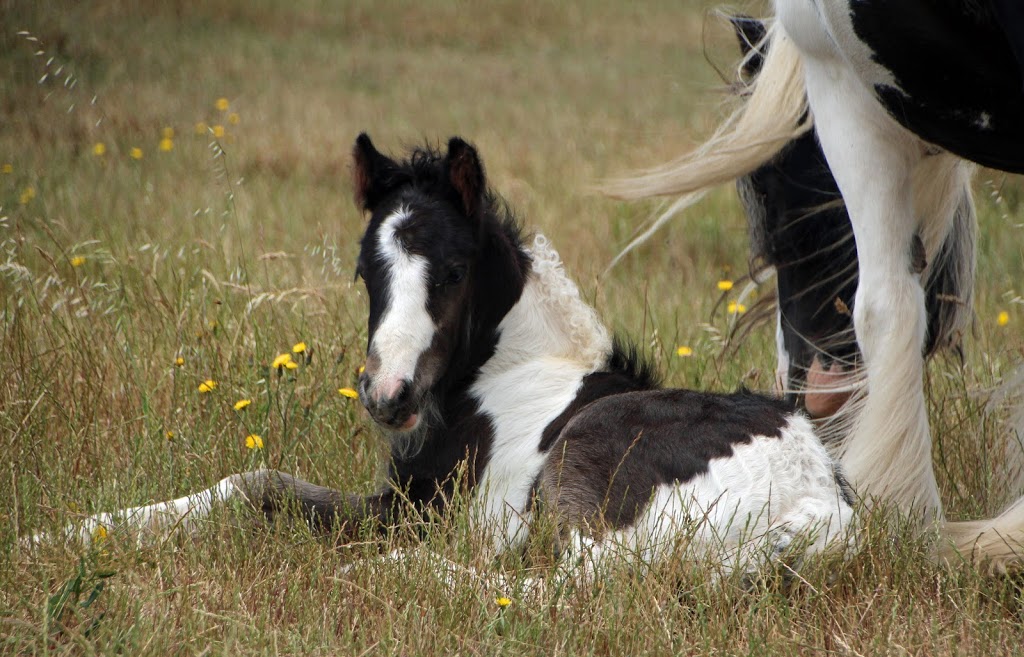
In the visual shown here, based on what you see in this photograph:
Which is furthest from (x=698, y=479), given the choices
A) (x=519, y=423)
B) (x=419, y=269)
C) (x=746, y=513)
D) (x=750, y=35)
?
(x=750, y=35)

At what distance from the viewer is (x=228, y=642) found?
2328mm

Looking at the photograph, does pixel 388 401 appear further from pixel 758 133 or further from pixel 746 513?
pixel 758 133

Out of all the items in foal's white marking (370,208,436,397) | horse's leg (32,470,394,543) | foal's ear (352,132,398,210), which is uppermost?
foal's ear (352,132,398,210)

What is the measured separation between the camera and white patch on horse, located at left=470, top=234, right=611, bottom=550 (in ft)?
10.4

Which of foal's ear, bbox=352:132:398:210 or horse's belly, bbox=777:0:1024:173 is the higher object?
horse's belly, bbox=777:0:1024:173

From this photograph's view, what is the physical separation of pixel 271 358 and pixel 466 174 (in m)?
1.39

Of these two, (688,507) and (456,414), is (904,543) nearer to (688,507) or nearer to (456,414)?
A: (688,507)

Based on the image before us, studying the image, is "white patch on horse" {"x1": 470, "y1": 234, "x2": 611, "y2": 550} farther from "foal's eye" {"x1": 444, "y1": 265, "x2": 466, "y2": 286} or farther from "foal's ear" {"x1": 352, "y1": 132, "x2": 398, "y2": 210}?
"foal's ear" {"x1": 352, "y1": 132, "x2": 398, "y2": 210}

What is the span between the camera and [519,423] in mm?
3250

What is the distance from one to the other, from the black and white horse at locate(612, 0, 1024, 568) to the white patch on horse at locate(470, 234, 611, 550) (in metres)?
0.83

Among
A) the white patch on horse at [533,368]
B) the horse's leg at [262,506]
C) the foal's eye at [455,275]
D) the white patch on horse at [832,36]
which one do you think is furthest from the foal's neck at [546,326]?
the white patch on horse at [832,36]

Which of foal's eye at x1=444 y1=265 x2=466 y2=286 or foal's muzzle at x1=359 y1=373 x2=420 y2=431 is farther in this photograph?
foal's eye at x1=444 y1=265 x2=466 y2=286

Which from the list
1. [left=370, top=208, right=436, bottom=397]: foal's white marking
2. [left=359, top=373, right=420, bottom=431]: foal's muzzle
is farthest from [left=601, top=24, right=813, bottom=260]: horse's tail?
[left=359, top=373, right=420, bottom=431]: foal's muzzle

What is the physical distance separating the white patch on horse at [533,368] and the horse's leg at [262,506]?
1.15 feet
